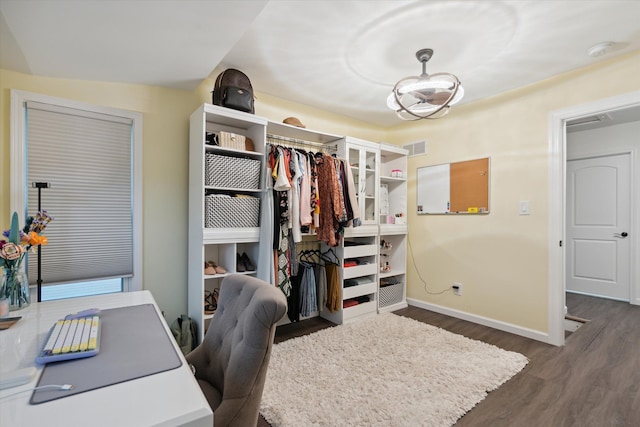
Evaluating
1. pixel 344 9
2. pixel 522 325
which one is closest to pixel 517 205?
pixel 522 325

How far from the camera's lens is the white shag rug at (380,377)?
5.72ft

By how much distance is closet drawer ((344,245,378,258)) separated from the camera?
3221 millimetres

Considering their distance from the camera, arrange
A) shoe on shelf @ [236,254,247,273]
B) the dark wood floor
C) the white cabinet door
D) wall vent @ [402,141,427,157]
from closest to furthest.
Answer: the dark wood floor → shoe on shelf @ [236,254,247,273] → the white cabinet door → wall vent @ [402,141,427,157]

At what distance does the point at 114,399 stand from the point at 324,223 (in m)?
2.36

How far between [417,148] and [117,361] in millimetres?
3702

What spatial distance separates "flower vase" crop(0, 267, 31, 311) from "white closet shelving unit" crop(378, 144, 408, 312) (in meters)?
3.04

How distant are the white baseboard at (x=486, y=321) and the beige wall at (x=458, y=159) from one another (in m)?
0.05

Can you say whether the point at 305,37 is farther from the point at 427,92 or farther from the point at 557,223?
the point at 557,223

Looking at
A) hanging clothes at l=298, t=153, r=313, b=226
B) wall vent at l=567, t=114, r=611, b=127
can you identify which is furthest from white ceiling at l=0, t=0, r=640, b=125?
wall vent at l=567, t=114, r=611, b=127

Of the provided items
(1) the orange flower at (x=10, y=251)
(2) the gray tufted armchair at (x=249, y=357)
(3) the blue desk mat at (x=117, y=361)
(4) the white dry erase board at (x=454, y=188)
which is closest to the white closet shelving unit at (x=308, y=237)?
(4) the white dry erase board at (x=454, y=188)

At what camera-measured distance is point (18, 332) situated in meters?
1.11

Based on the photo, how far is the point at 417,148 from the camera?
3.84 meters

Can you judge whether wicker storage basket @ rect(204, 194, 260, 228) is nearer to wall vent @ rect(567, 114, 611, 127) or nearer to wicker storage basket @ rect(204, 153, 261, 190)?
wicker storage basket @ rect(204, 153, 261, 190)

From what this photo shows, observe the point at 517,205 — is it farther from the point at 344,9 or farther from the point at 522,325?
Result: the point at 344,9
